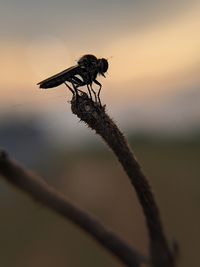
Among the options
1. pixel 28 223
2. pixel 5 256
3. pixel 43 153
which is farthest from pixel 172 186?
pixel 43 153

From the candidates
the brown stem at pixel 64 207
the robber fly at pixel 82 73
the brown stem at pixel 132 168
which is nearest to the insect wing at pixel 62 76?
the robber fly at pixel 82 73

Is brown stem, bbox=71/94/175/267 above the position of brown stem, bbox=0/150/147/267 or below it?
above

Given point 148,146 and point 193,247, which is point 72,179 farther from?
point 193,247

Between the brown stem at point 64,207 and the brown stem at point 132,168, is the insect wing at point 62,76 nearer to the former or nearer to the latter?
the brown stem at point 132,168

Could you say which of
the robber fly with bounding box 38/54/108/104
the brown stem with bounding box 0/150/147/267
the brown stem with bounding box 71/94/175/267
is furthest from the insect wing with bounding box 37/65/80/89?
the brown stem with bounding box 0/150/147/267

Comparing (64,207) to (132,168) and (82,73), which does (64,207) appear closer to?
(132,168)

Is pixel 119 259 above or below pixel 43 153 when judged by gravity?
below

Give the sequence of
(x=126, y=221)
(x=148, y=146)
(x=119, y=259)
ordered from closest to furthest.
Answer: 1. (x=119, y=259)
2. (x=126, y=221)
3. (x=148, y=146)

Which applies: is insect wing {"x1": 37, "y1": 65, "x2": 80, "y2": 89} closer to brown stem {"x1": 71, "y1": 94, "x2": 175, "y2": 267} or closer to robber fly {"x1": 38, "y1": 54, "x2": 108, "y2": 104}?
robber fly {"x1": 38, "y1": 54, "x2": 108, "y2": 104}
